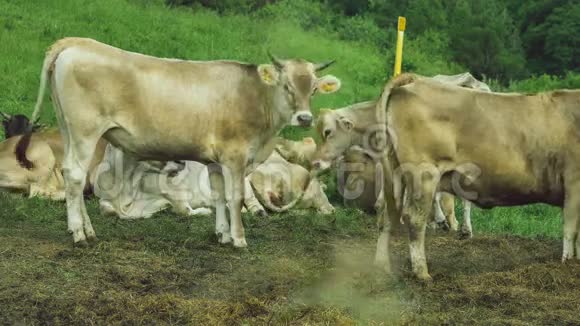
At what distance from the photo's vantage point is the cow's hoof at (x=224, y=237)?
9.48 m

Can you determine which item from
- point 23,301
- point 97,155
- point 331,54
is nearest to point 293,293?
point 23,301

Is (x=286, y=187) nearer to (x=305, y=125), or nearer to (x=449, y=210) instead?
(x=449, y=210)

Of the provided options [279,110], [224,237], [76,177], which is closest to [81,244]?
[76,177]

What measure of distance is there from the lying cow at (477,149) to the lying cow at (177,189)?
11.6ft

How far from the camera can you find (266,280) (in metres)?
7.85

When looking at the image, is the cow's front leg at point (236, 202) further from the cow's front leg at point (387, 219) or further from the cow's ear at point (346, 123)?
the cow's ear at point (346, 123)

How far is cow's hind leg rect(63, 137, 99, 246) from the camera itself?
8812mm

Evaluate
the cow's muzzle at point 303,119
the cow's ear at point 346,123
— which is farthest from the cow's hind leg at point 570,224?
the cow's ear at point 346,123

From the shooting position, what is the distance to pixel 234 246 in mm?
9305

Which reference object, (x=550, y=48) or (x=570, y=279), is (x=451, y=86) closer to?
(x=570, y=279)

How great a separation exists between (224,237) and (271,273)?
150cm

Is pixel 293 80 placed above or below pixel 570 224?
above

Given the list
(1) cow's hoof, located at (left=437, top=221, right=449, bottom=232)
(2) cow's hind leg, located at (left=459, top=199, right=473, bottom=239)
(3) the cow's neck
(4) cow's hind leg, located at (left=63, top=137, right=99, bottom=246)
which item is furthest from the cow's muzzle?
(1) cow's hoof, located at (left=437, top=221, right=449, bottom=232)

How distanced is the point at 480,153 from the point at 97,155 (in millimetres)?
5539
